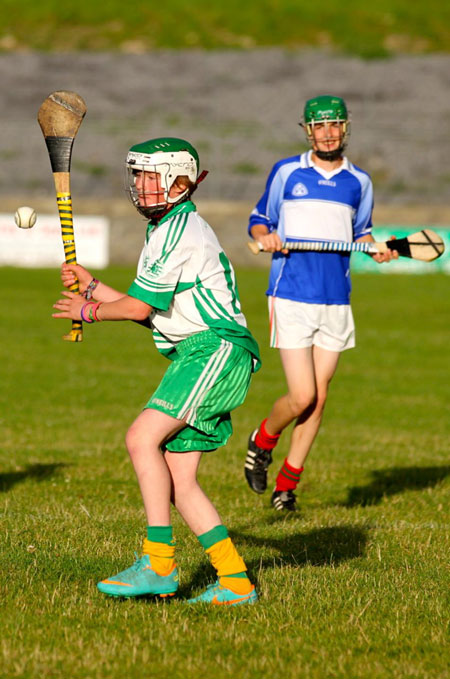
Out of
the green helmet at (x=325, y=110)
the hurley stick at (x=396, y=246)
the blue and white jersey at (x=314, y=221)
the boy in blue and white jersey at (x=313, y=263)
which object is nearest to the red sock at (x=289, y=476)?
the boy in blue and white jersey at (x=313, y=263)

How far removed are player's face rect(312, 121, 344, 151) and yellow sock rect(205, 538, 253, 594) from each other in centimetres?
335

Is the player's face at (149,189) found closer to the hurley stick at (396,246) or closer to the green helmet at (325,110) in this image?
the hurley stick at (396,246)

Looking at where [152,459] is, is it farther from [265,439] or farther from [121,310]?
[265,439]

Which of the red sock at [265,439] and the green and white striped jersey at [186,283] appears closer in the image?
the green and white striped jersey at [186,283]

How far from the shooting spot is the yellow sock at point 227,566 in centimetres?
471

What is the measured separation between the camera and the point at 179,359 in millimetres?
4789

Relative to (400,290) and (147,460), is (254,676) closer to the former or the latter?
(147,460)

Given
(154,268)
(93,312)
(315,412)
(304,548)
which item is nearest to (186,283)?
(154,268)

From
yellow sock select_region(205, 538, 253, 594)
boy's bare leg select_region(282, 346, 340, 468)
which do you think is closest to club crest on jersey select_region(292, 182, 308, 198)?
boy's bare leg select_region(282, 346, 340, 468)

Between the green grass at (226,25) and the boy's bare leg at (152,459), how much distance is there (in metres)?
43.8

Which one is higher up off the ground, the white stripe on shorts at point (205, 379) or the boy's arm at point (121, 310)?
the boy's arm at point (121, 310)

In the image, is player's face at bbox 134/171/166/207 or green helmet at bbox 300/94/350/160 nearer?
player's face at bbox 134/171/166/207

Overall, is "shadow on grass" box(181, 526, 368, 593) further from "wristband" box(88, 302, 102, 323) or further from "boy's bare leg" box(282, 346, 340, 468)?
"wristband" box(88, 302, 102, 323)

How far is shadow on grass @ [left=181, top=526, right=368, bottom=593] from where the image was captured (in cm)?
548
